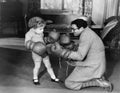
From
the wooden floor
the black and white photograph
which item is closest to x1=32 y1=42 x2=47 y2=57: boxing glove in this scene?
the black and white photograph

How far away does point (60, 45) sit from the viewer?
7.54 feet

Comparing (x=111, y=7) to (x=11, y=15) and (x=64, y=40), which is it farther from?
(x=11, y=15)

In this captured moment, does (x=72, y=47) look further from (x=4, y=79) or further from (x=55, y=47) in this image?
(x=4, y=79)

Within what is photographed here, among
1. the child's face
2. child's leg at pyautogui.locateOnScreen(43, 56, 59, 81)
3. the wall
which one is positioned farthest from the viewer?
the wall

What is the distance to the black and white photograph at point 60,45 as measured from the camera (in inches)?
89.0

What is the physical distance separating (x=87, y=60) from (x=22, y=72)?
668 millimetres

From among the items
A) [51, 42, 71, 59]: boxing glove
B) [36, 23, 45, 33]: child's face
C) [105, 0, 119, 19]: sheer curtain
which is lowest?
[51, 42, 71, 59]: boxing glove

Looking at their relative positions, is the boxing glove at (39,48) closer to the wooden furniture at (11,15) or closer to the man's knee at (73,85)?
the man's knee at (73,85)

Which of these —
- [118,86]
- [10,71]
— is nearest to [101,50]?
[118,86]

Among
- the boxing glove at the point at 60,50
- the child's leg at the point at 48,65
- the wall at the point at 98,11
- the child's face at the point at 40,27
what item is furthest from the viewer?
the wall at the point at 98,11

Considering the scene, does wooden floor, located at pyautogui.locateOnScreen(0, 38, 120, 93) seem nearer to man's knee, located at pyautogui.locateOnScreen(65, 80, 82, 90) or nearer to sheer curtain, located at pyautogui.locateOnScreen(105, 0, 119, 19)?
man's knee, located at pyautogui.locateOnScreen(65, 80, 82, 90)

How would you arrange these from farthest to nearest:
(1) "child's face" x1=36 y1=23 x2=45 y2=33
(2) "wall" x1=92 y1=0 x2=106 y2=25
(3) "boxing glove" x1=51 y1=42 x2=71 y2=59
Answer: (2) "wall" x1=92 y1=0 x2=106 y2=25, (1) "child's face" x1=36 y1=23 x2=45 y2=33, (3) "boxing glove" x1=51 y1=42 x2=71 y2=59

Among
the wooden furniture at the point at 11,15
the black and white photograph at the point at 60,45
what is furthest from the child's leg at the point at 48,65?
the wooden furniture at the point at 11,15

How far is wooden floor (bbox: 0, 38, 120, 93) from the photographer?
2.27 meters
